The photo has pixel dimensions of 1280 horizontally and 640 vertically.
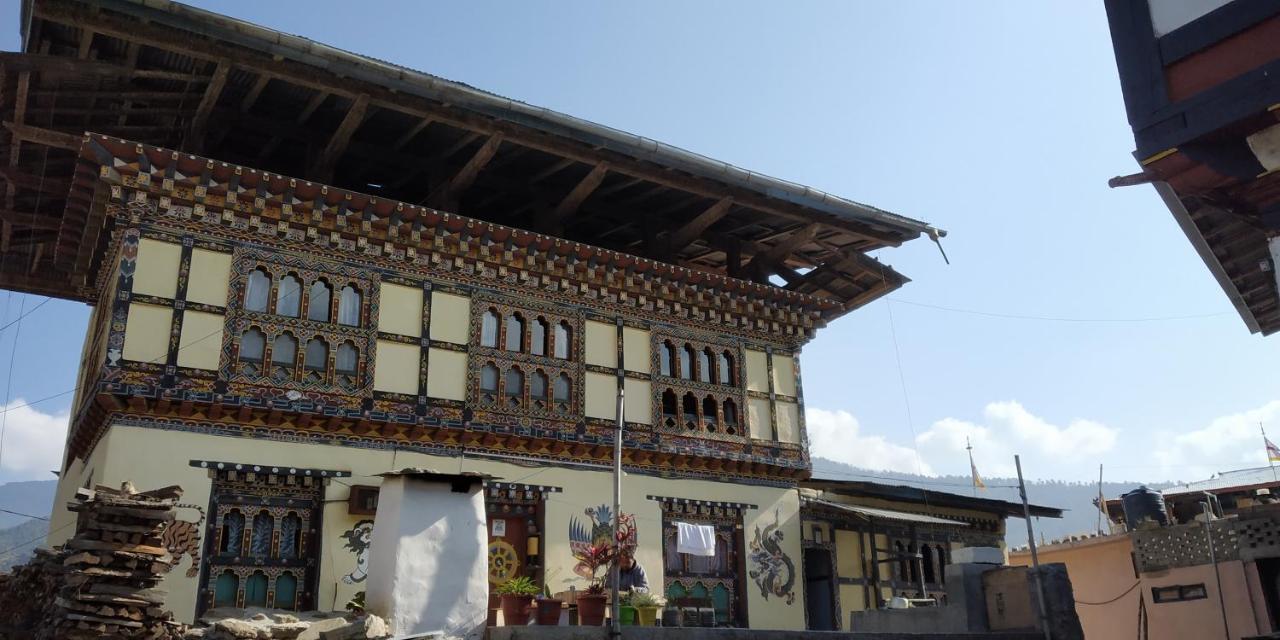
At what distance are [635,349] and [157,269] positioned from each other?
366 inches

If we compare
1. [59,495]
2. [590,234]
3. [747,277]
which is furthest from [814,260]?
[59,495]

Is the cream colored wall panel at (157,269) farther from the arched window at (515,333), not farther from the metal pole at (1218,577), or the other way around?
the metal pole at (1218,577)

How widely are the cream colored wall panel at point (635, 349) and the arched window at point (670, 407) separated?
2.36 ft

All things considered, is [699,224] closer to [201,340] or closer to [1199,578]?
[201,340]

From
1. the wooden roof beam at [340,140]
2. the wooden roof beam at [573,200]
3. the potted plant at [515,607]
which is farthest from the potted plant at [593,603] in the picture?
the wooden roof beam at [340,140]

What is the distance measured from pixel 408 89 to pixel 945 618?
1222 cm

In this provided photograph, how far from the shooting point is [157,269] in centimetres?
1591

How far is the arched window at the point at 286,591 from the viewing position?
15.4 metres

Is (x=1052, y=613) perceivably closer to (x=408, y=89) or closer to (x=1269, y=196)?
(x=1269, y=196)

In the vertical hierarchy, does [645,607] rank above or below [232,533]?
below

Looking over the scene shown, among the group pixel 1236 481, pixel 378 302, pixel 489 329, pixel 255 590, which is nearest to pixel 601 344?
pixel 489 329

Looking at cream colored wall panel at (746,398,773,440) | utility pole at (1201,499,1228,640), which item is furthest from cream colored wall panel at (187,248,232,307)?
utility pole at (1201,499,1228,640)

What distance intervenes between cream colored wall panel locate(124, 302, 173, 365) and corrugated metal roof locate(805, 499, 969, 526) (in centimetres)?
1364

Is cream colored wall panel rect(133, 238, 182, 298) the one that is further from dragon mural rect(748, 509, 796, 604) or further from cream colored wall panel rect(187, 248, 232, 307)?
dragon mural rect(748, 509, 796, 604)
